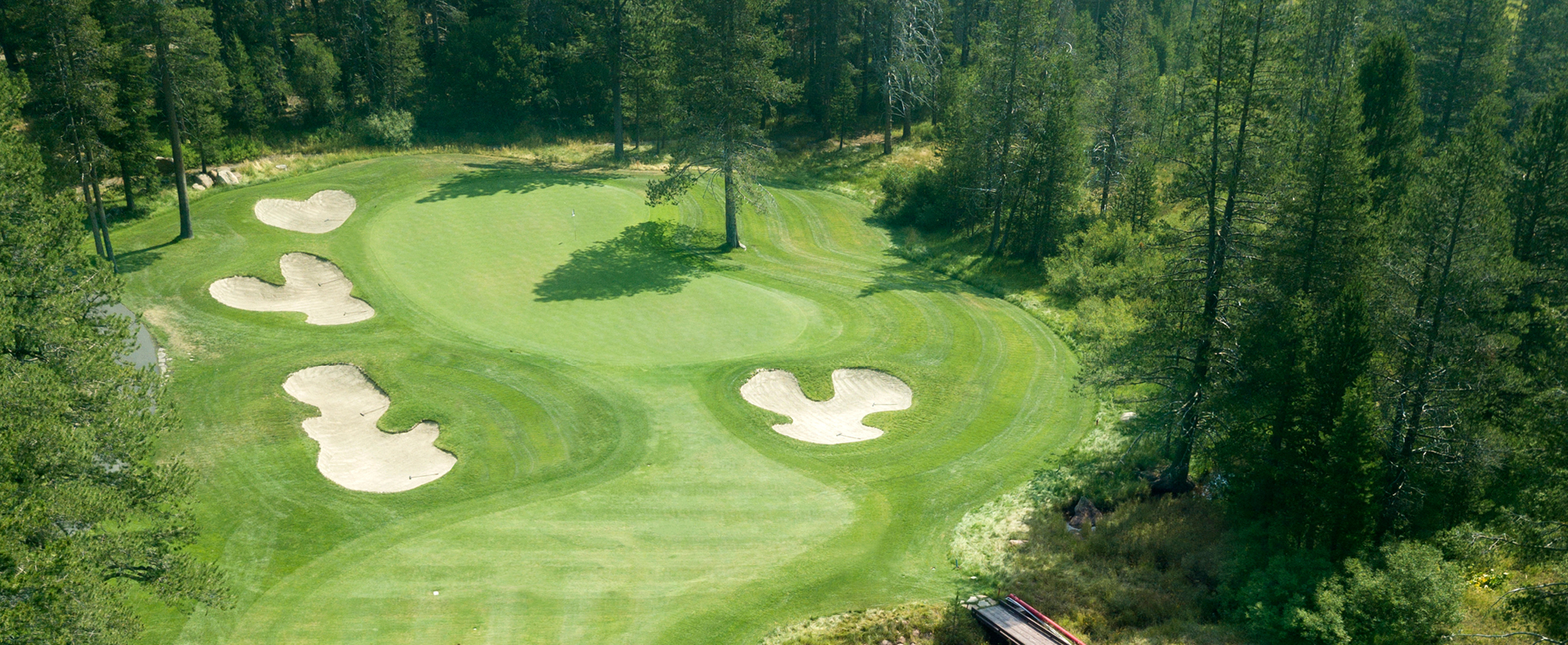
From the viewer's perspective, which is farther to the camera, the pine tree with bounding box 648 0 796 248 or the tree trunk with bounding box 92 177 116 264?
the pine tree with bounding box 648 0 796 248

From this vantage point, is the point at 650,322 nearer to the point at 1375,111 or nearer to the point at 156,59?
the point at 156,59

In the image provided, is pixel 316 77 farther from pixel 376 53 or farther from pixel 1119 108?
pixel 1119 108

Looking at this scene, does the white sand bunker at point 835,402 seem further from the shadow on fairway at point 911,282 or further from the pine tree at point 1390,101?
the pine tree at point 1390,101

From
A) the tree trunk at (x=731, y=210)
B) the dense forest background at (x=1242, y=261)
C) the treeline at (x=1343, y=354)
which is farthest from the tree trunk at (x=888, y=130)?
the treeline at (x=1343, y=354)

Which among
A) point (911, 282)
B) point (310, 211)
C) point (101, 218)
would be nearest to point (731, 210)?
point (911, 282)

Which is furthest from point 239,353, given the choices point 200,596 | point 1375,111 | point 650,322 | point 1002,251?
point 1375,111

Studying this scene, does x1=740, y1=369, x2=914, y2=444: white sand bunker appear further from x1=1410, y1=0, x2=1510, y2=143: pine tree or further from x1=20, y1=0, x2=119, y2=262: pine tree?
x1=1410, y1=0, x2=1510, y2=143: pine tree

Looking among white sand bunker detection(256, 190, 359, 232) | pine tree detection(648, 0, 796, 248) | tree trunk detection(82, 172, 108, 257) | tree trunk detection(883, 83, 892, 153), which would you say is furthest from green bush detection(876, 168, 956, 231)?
tree trunk detection(82, 172, 108, 257)
